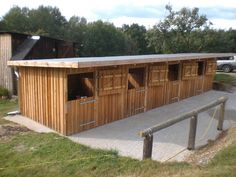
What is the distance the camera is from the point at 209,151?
7164 millimetres

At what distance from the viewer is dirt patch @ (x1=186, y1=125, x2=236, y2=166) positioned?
21.3ft

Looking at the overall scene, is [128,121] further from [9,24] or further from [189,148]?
[9,24]

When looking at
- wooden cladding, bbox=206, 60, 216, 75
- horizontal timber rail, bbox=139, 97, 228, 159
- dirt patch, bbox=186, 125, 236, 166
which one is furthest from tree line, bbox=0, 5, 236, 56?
dirt patch, bbox=186, 125, 236, 166

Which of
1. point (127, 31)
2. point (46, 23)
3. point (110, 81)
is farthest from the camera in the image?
point (127, 31)

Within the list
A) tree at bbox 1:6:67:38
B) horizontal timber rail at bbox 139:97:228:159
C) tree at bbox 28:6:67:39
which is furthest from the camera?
tree at bbox 28:6:67:39

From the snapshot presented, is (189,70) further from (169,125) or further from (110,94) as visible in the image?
(169,125)

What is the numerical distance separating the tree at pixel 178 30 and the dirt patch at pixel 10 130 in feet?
73.2

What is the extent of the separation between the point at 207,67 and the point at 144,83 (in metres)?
6.64

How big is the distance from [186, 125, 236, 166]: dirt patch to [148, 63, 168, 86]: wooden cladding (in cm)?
398

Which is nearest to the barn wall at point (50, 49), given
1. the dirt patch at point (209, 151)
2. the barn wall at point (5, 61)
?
the barn wall at point (5, 61)

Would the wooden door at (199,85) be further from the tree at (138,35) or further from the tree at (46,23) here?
the tree at (138,35)

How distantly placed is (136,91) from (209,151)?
14.6 feet

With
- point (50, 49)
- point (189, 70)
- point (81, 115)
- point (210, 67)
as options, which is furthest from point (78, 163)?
point (50, 49)

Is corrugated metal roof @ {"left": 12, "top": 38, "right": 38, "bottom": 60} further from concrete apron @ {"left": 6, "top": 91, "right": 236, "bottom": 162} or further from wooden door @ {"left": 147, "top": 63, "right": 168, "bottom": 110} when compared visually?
wooden door @ {"left": 147, "top": 63, "right": 168, "bottom": 110}
